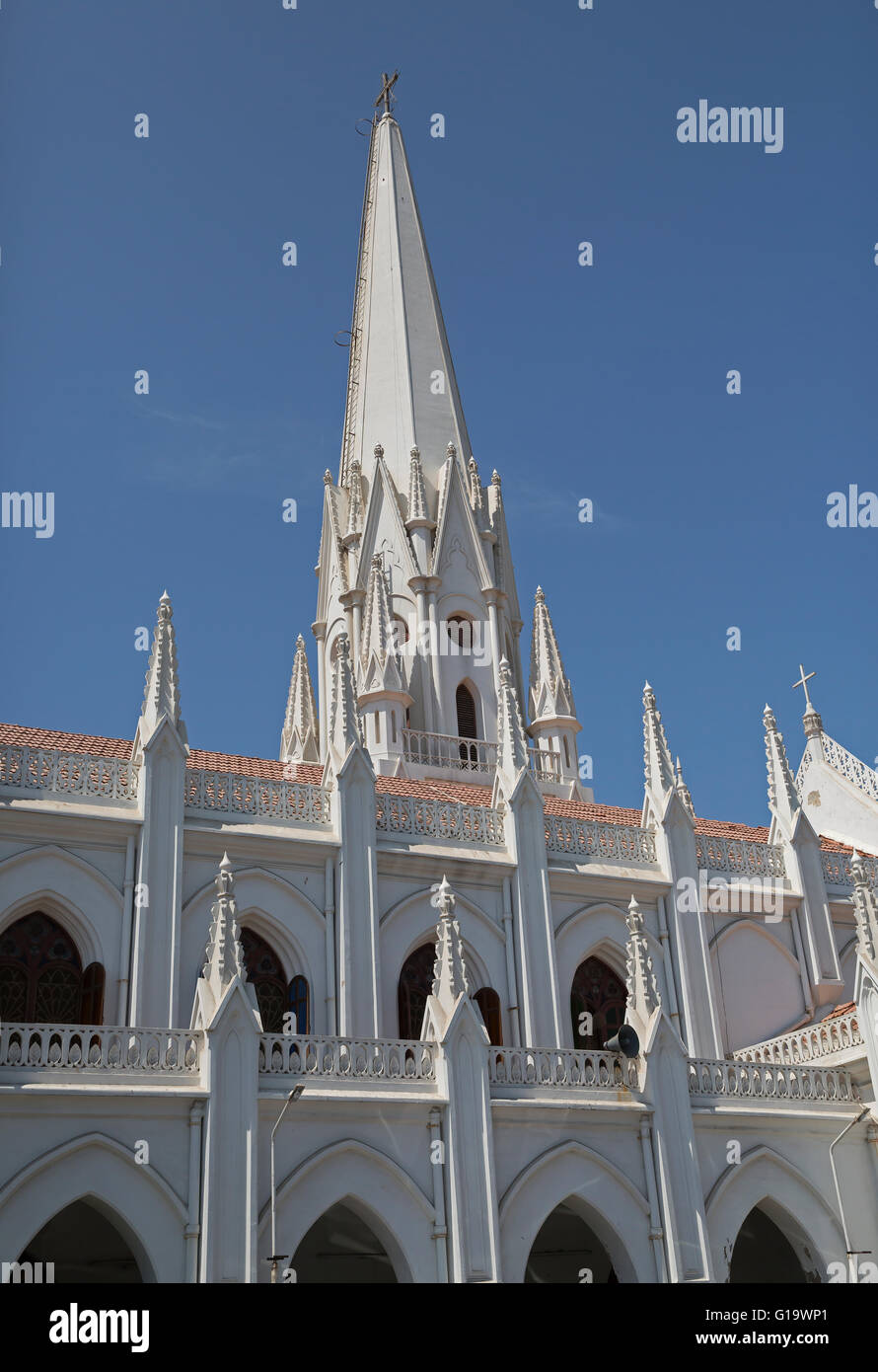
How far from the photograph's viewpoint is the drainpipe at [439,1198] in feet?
57.8

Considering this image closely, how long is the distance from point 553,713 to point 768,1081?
46.1ft

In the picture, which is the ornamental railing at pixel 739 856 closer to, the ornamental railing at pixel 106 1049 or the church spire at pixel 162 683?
the church spire at pixel 162 683

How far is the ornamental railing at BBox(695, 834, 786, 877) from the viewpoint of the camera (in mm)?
26328

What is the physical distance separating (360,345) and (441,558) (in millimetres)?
8542

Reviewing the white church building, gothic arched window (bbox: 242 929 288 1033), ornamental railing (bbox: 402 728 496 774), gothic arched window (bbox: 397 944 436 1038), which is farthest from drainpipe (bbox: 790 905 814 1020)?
gothic arched window (bbox: 242 929 288 1033)

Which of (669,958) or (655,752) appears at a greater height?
(655,752)

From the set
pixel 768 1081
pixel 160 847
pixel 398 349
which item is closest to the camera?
pixel 160 847

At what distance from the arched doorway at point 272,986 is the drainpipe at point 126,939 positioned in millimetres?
2095

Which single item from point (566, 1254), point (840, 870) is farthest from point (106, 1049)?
point (840, 870)

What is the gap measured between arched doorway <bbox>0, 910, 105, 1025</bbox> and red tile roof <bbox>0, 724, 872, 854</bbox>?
148 inches

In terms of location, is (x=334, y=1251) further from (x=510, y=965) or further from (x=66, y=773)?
(x=66, y=773)

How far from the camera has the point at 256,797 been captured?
2255 centimetres

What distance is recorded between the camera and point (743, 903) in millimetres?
26141
